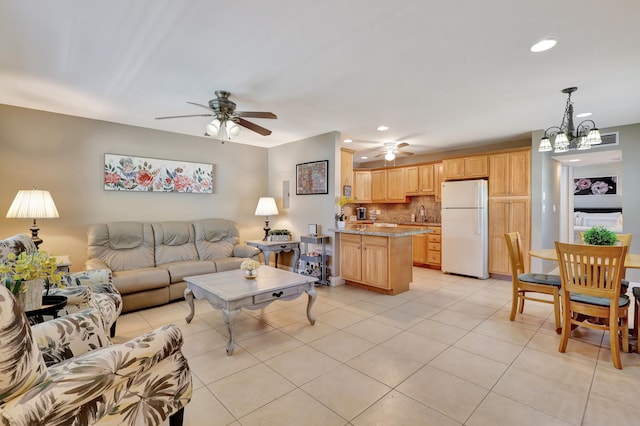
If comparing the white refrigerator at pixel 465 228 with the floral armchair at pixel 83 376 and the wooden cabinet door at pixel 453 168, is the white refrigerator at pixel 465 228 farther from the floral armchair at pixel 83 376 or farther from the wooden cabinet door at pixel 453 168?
the floral armchair at pixel 83 376

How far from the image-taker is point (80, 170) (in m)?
4.06

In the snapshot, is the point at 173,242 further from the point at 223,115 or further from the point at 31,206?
the point at 223,115

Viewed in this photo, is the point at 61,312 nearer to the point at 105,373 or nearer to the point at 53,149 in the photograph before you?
the point at 105,373

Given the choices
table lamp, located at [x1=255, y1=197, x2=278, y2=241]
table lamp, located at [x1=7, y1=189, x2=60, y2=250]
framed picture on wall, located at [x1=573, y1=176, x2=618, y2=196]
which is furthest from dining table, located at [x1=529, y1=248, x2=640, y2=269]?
framed picture on wall, located at [x1=573, y1=176, x2=618, y2=196]

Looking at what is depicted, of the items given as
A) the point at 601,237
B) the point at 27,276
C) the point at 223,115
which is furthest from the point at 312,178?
the point at 27,276

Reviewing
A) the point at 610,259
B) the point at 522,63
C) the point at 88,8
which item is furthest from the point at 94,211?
the point at 610,259

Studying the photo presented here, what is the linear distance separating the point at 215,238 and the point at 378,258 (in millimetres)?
2672

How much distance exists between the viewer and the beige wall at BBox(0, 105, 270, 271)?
12.0 ft

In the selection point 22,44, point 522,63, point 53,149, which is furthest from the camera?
point 53,149

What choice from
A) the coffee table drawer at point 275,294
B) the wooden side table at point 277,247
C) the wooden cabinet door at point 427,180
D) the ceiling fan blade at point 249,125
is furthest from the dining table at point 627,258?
the wooden side table at point 277,247

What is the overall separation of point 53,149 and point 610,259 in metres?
6.12

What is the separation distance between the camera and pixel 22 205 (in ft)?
10.5

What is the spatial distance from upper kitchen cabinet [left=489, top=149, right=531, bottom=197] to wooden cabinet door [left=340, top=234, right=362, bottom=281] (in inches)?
106

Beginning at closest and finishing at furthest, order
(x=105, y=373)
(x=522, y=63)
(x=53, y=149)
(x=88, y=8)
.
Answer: (x=105, y=373), (x=88, y=8), (x=522, y=63), (x=53, y=149)
